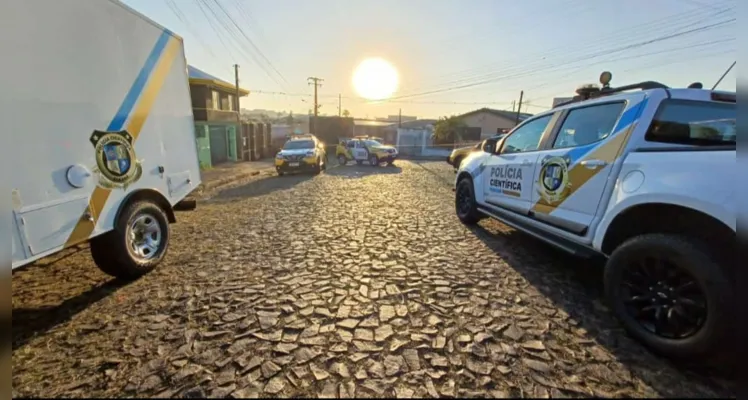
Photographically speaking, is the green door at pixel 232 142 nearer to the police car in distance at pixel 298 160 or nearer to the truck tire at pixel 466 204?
the police car in distance at pixel 298 160

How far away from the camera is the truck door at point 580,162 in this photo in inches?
108

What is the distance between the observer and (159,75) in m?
3.63

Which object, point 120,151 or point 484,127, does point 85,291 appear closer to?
point 120,151

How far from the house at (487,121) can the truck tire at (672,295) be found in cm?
2963

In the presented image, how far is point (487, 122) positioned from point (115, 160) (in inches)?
1288

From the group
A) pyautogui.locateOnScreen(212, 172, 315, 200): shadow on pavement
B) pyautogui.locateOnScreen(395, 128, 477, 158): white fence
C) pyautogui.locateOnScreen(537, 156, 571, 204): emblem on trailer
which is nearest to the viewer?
pyautogui.locateOnScreen(537, 156, 571, 204): emblem on trailer

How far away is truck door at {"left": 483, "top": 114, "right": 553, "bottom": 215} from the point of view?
3879 mm

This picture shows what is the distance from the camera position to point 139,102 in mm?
3324

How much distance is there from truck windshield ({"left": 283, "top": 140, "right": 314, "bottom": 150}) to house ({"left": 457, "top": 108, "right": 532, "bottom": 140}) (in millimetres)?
21526

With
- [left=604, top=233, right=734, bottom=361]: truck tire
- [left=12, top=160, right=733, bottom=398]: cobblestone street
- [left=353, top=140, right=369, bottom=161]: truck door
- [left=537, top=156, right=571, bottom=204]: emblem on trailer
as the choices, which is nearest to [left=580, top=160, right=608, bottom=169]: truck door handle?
[left=537, top=156, right=571, bottom=204]: emblem on trailer

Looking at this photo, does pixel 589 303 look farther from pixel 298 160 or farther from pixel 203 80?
pixel 203 80

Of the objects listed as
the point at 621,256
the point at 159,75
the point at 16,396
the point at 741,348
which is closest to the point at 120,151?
the point at 159,75

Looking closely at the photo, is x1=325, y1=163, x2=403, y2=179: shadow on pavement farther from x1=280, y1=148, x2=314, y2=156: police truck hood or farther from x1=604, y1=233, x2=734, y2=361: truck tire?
x1=604, y1=233, x2=734, y2=361: truck tire

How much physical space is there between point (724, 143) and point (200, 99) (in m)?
19.1
